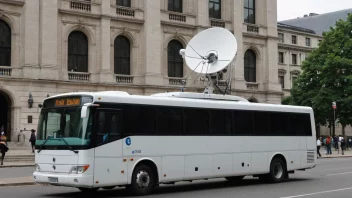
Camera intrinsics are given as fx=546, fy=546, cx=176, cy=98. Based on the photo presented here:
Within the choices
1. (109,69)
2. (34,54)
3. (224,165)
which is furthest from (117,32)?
(224,165)

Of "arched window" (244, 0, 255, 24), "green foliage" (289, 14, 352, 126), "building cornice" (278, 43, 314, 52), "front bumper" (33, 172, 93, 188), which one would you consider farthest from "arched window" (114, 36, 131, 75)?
"building cornice" (278, 43, 314, 52)

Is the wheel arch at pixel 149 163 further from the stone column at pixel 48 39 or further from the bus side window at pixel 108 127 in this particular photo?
A: the stone column at pixel 48 39

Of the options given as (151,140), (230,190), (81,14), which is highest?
(81,14)

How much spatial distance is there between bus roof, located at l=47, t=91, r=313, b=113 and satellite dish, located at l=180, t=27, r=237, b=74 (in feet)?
24.9

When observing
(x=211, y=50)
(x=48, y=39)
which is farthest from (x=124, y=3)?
(x=211, y=50)

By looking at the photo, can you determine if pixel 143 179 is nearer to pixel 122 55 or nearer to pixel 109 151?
pixel 109 151

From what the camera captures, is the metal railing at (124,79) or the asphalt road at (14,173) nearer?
the asphalt road at (14,173)

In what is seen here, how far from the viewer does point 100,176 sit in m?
15.4

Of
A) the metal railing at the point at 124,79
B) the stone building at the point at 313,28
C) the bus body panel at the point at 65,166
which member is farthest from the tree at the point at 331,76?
the bus body panel at the point at 65,166

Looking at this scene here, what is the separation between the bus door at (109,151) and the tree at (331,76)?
156 feet

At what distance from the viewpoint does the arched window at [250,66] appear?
54.3m

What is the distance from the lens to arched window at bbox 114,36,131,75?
45.5 metres

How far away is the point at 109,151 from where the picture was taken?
15.7 m

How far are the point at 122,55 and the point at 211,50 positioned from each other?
1694cm
